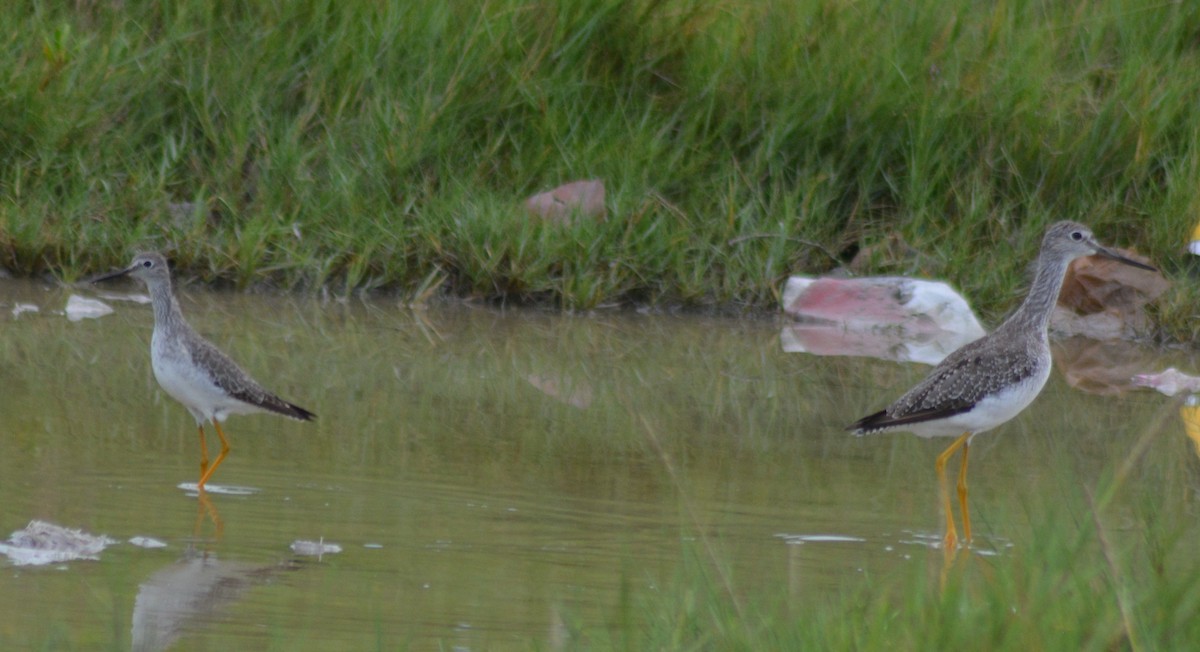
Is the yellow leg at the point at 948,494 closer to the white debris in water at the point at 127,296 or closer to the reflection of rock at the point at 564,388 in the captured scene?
the reflection of rock at the point at 564,388

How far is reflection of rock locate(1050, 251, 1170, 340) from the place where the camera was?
34.6 feet

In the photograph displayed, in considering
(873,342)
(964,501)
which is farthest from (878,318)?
(964,501)

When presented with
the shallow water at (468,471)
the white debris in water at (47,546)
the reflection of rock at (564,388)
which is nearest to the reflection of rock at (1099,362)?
the shallow water at (468,471)

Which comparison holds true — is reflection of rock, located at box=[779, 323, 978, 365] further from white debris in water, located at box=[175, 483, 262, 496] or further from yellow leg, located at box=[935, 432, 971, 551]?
white debris in water, located at box=[175, 483, 262, 496]

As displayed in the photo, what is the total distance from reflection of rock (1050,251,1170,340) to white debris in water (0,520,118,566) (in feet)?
23.7

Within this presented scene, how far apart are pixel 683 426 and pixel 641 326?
2429mm

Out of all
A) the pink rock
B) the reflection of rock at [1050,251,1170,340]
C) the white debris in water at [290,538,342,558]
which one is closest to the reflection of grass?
the white debris in water at [290,538,342,558]

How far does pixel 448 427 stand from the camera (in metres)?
6.93

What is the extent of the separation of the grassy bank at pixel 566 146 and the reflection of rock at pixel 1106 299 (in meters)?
0.20

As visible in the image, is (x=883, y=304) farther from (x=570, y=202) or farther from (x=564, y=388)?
(x=564, y=388)

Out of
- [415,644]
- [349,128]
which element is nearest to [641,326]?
[349,128]

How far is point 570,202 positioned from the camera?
10.1 meters

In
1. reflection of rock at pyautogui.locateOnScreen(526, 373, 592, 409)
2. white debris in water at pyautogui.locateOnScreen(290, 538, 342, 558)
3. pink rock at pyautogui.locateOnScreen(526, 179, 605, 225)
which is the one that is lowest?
pink rock at pyautogui.locateOnScreen(526, 179, 605, 225)

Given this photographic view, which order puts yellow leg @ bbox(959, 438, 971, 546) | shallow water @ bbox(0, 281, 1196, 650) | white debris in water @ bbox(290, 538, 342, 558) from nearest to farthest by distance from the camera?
1. shallow water @ bbox(0, 281, 1196, 650)
2. white debris in water @ bbox(290, 538, 342, 558)
3. yellow leg @ bbox(959, 438, 971, 546)
